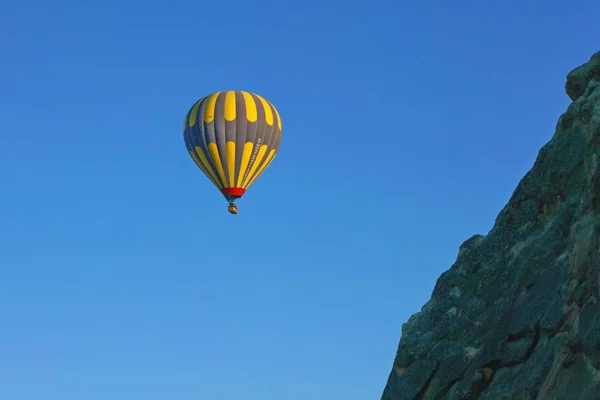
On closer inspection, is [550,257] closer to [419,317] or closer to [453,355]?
[453,355]

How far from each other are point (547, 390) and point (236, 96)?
51331 mm

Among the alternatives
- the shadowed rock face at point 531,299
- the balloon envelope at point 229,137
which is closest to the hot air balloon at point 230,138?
the balloon envelope at point 229,137

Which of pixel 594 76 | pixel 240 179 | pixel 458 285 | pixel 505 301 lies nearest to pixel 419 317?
pixel 458 285

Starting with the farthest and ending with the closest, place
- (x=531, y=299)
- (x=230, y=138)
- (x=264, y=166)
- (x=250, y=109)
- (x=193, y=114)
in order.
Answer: (x=264, y=166)
(x=193, y=114)
(x=250, y=109)
(x=230, y=138)
(x=531, y=299)

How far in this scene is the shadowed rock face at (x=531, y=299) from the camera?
18.8m

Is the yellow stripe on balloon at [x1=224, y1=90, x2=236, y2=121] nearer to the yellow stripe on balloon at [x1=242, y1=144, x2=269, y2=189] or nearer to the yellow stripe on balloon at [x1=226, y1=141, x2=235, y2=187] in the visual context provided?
the yellow stripe on balloon at [x1=226, y1=141, x2=235, y2=187]

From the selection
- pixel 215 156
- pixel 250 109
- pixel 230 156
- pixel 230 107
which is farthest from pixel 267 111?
pixel 215 156

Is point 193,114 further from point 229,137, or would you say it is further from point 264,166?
point 264,166

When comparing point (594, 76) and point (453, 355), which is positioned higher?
point (594, 76)

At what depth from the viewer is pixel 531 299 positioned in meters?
22.5

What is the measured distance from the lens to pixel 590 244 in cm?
1875

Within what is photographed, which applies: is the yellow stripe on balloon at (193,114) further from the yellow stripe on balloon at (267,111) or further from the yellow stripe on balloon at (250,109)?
the yellow stripe on balloon at (267,111)

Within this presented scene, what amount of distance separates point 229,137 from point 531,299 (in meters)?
46.1

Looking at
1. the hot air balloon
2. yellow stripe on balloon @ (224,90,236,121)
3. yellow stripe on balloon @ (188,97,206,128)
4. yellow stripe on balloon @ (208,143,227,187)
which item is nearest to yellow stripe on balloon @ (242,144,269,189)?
the hot air balloon
